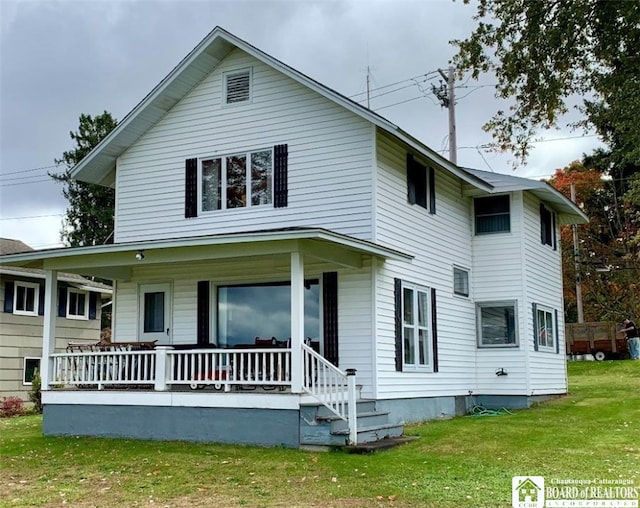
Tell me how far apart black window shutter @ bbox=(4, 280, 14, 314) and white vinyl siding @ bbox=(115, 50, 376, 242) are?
786 cm

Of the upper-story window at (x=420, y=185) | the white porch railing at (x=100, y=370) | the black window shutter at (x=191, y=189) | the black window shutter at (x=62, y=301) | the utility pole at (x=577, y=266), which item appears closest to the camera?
the white porch railing at (x=100, y=370)

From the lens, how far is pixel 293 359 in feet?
38.0

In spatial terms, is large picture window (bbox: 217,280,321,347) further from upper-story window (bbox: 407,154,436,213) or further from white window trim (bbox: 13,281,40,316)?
white window trim (bbox: 13,281,40,316)

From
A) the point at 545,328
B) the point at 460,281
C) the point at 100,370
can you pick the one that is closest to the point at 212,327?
the point at 100,370

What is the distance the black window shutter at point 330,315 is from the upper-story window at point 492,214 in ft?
18.9

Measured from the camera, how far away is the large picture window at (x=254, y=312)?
Answer: 14789 mm

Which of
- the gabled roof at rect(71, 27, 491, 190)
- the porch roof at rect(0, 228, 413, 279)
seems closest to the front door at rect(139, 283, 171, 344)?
the porch roof at rect(0, 228, 413, 279)

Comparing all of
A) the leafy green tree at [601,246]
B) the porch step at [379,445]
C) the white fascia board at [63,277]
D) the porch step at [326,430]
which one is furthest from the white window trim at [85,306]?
the leafy green tree at [601,246]

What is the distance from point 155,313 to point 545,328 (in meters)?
9.88

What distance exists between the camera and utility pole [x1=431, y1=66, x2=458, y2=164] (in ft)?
84.5

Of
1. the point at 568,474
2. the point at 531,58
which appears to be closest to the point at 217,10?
the point at 531,58

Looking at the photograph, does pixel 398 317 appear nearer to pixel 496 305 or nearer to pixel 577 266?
pixel 496 305

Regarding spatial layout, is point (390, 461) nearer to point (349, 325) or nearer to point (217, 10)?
point (349, 325)

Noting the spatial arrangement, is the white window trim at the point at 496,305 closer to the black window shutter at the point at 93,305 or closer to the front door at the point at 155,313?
the front door at the point at 155,313
